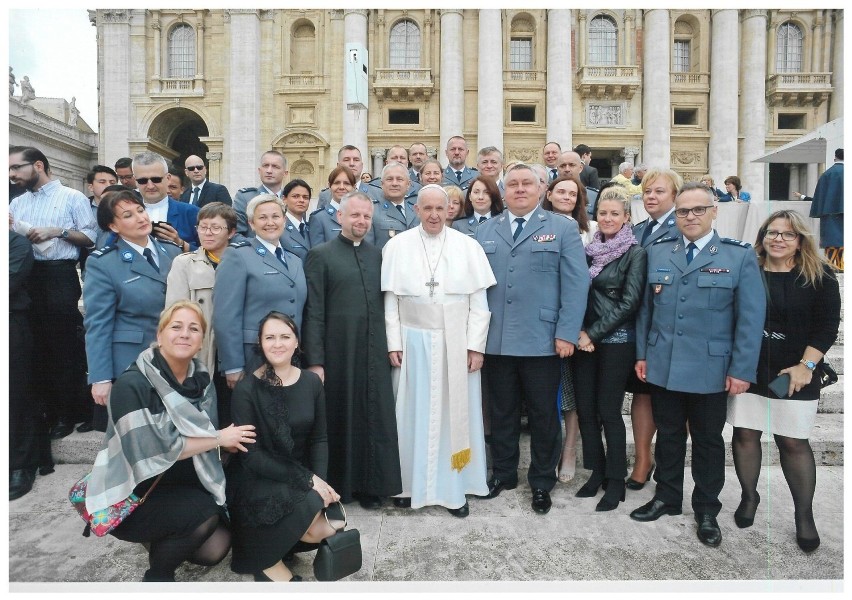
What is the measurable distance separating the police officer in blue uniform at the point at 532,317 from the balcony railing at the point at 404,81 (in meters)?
23.9

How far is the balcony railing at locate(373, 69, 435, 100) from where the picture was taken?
2598 centimetres

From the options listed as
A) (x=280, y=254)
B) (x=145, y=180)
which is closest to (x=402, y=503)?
(x=280, y=254)

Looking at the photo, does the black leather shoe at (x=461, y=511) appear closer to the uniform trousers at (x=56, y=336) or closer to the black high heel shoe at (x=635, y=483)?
the black high heel shoe at (x=635, y=483)

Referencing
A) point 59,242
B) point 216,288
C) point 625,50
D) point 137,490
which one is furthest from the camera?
point 625,50

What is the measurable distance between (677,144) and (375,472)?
28.1m

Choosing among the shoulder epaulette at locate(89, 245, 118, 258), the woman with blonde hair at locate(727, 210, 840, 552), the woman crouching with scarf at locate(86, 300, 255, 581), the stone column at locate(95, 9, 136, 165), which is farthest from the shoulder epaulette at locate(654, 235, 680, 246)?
the stone column at locate(95, 9, 136, 165)

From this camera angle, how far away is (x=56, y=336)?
4574 mm

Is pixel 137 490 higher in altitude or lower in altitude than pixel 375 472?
higher

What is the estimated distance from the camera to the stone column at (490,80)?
81.7 feet

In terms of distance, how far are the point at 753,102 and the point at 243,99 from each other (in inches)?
941

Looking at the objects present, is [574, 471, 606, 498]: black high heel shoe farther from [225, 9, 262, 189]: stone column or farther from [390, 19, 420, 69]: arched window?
[390, 19, 420, 69]: arched window

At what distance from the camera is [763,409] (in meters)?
3.53

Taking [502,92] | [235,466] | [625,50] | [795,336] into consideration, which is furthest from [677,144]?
[235,466]

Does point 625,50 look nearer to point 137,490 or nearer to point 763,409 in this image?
point 763,409
